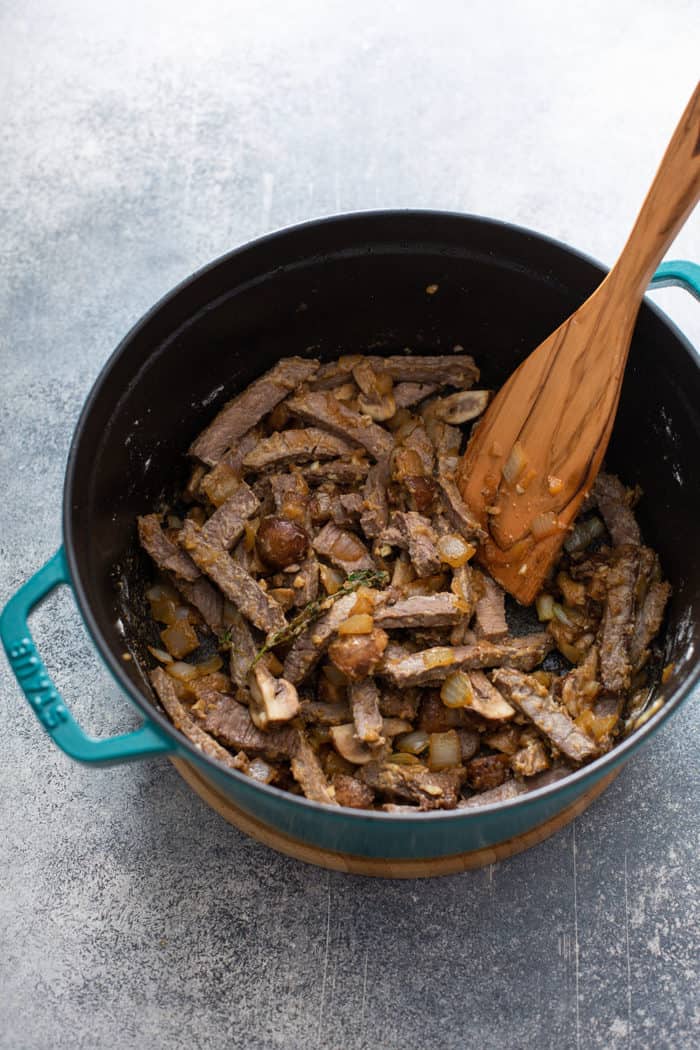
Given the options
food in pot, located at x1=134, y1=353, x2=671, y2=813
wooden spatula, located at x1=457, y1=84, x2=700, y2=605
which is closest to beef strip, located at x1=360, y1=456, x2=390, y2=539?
food in pot, located at x1=134, y1=353, x2=671, y2=813

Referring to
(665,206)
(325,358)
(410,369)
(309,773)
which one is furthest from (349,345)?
(309,773)

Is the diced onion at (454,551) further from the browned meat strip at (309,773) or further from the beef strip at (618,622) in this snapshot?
the browned meat strip at (309,773)

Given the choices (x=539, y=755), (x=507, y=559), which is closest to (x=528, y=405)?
(x=507, y=559)

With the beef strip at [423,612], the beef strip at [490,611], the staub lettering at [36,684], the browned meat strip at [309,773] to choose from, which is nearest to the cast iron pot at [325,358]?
the staub lettering at [36,684]

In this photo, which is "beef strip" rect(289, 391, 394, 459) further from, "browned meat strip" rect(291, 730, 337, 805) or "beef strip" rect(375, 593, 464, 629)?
"browned meat strip" rect(291, 730, 337, 805)

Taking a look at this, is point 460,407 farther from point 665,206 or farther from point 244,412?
point 665,206

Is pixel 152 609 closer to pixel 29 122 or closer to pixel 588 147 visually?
pixel 29 122
